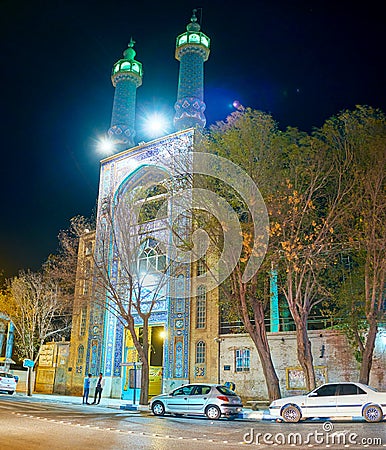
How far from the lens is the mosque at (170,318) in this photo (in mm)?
22109

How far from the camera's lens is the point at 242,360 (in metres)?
23.5

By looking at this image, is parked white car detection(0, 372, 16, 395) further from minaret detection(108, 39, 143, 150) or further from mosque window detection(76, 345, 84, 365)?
minaret detection(108, 39, 143, 150)

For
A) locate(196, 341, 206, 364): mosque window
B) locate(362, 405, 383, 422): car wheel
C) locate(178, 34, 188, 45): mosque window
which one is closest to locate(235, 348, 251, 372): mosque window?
locate(196, 341, 206, 364): mosque window

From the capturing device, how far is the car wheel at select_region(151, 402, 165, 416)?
17.0 m

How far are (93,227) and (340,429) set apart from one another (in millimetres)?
21278

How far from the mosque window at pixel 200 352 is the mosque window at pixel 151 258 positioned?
5255 mm

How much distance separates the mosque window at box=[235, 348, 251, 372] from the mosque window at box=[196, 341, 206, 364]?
2.03m

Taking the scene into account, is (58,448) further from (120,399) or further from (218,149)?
(120,399)

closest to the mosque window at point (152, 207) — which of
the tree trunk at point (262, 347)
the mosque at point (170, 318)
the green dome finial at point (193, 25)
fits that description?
the mosque at point (170, 318)

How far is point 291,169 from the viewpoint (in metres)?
16.9

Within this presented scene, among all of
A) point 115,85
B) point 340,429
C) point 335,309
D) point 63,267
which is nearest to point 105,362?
point 63,267

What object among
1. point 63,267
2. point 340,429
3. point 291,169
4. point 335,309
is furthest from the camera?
point 63,267

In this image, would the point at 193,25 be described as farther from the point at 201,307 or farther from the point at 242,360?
the point at 242,360

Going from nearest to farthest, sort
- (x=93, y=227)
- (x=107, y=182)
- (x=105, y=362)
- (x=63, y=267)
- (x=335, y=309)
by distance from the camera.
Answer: (x=335, y=309) → (x=63, y=267) → (x=105, y=362) → (x=93, y=227) → (x=107, y=182)
